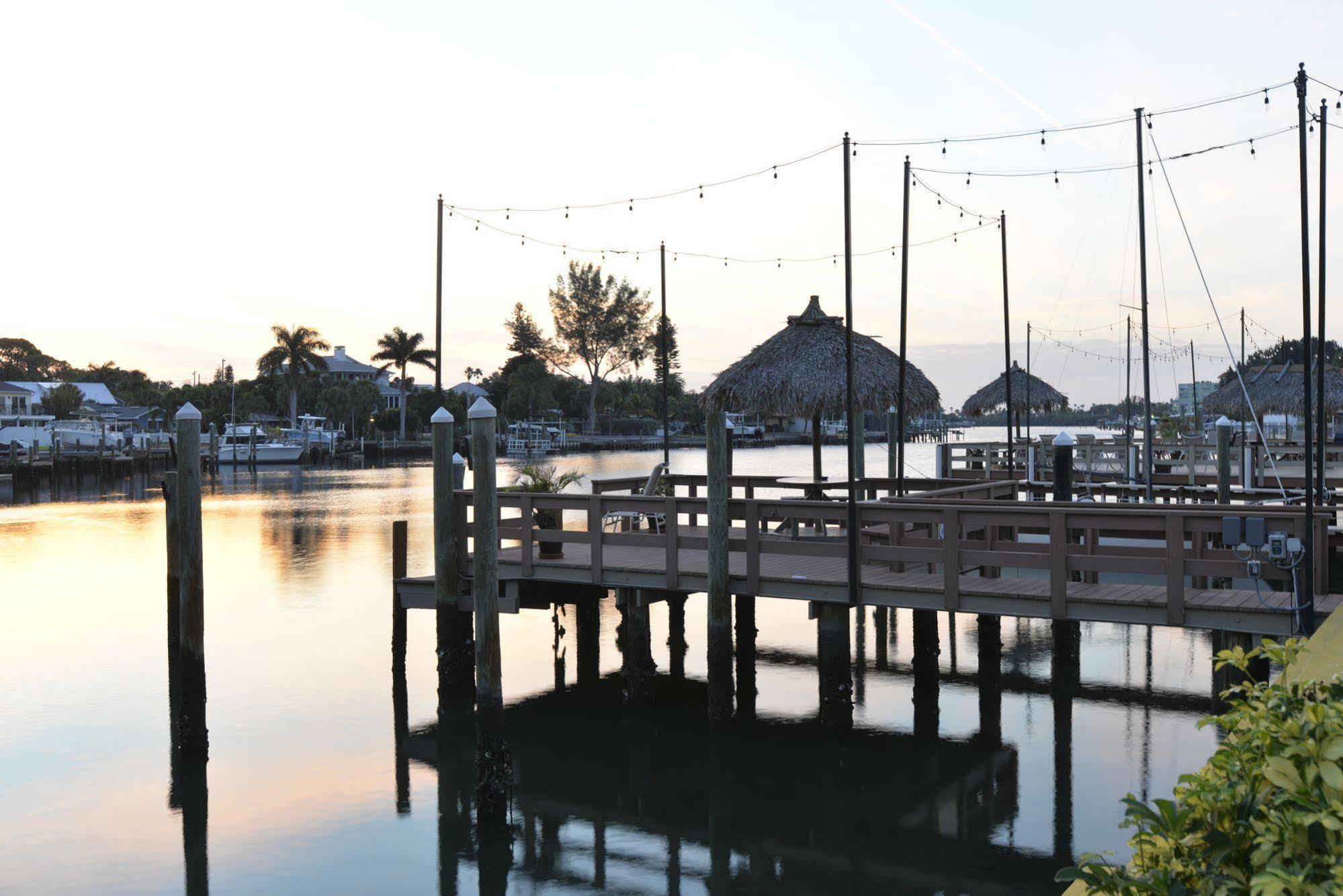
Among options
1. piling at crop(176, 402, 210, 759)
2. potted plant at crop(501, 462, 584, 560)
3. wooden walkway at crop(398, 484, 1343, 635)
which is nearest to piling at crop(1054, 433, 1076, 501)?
wooden walkway at crop(398, 484, 1343, 635)

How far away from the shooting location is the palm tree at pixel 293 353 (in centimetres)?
10175

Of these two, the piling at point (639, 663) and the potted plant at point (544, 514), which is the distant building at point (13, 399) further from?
the piling at point (639, 663)

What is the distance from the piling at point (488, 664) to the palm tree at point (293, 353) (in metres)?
95.6

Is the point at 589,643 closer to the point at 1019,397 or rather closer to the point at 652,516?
the point at 652,516

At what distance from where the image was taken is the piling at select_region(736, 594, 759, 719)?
14.5m

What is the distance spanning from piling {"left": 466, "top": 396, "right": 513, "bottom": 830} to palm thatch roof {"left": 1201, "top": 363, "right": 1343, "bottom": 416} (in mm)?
28990

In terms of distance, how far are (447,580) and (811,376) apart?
22.5ft

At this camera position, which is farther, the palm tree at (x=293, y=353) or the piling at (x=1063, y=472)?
the palm tree at (x=293, y=353)

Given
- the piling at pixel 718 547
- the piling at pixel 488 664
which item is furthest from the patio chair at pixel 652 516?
the piling at pixel 488 664

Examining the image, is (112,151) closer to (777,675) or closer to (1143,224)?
(777,675)

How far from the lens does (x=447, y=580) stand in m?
13.7

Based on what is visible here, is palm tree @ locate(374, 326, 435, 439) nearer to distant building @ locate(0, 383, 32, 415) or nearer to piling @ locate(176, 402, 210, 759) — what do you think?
distant building @ locate(0, 383, 32, 415)

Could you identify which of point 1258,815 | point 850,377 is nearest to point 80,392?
point 850,377

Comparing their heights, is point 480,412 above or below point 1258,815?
above
